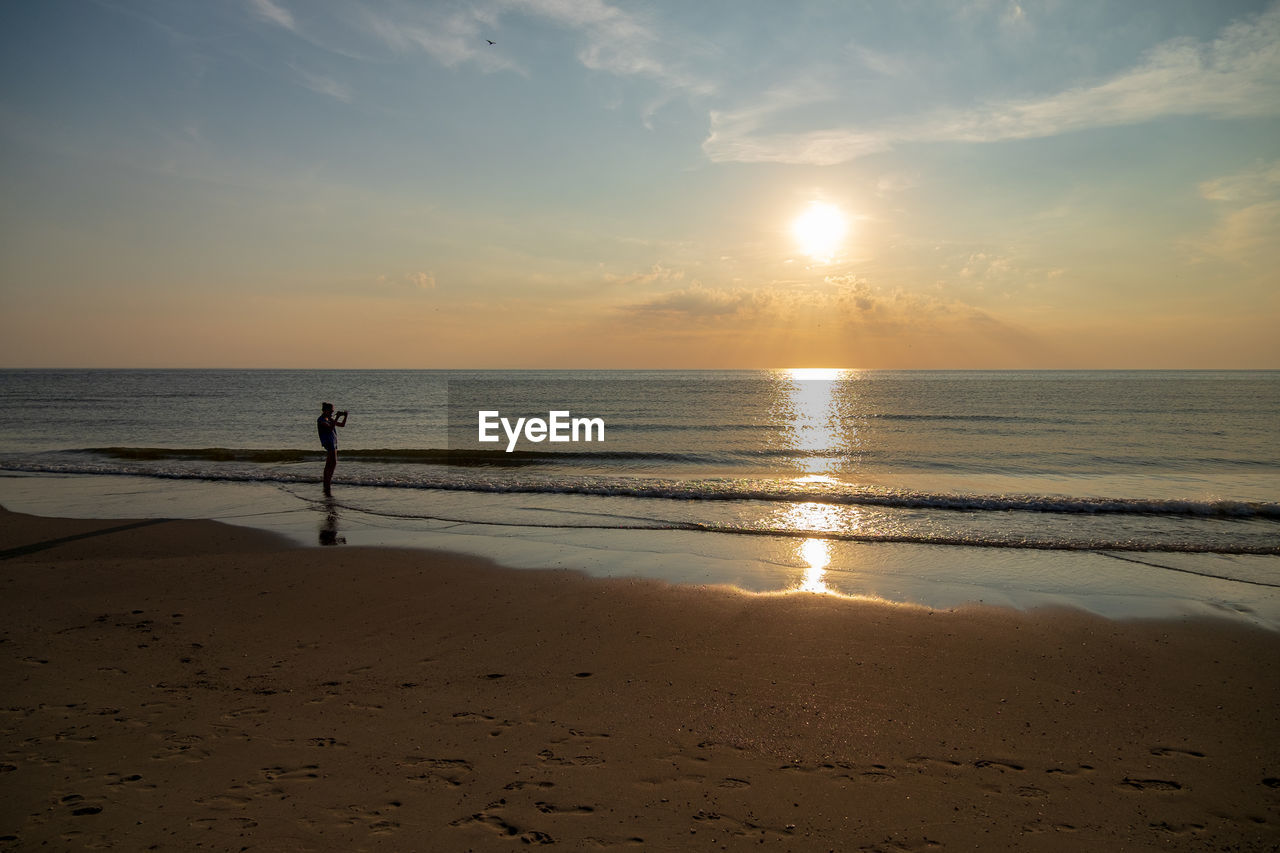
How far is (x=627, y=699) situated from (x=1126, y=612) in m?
6.55

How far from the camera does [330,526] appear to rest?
12711 mm

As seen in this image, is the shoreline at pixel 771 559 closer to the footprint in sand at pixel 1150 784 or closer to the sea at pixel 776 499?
the sea at pixel 776 499

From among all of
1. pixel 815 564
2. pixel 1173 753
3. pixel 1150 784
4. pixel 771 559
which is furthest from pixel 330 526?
pixel 1173 753

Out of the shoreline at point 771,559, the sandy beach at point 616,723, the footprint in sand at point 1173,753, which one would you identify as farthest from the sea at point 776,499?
the footprint in sand at point 1173,753

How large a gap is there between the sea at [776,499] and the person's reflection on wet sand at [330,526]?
86mm

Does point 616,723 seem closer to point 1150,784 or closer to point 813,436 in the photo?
point 1150,784

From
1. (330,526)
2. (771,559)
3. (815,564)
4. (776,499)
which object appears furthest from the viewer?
(776,499)

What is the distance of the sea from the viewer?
970 cm

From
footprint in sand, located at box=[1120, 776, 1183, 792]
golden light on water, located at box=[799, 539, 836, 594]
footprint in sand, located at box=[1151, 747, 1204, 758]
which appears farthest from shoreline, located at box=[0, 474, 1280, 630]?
footprint in sand, located at box=[1120, 776, 1183, 792]

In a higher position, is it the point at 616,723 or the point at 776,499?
the point at 776,499

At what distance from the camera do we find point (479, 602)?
8094 mm

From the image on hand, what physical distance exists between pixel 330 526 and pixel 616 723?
9.60m

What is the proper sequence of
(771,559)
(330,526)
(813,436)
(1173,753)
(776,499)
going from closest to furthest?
(1173,753), (771,559), (330,526), (776,499), (813,436)

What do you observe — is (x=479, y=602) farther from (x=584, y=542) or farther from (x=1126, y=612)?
(x=1126, y=612)
